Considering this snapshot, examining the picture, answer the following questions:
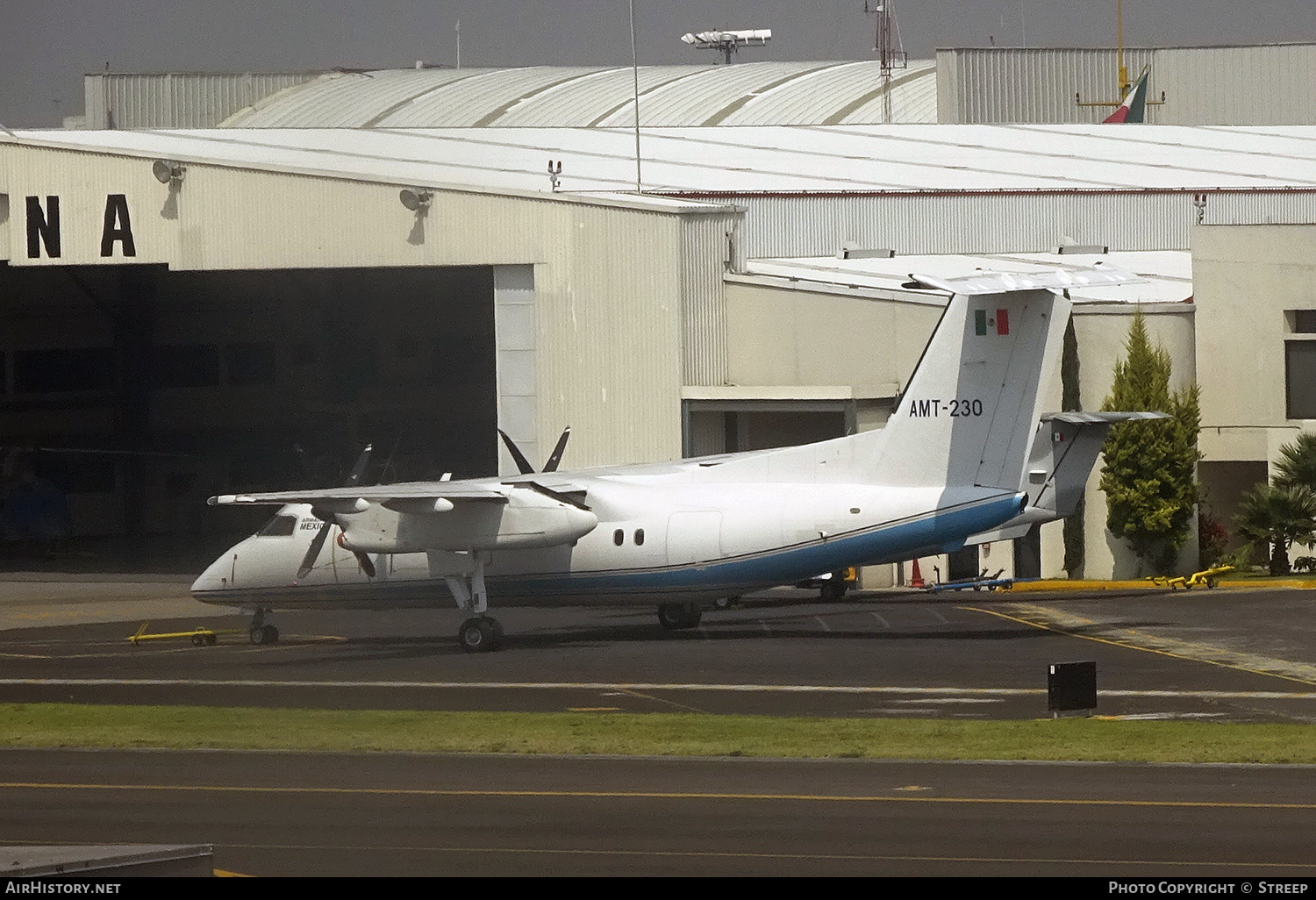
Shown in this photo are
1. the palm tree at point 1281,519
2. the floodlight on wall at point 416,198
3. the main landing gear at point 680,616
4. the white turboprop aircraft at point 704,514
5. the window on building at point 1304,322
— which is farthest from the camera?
the window on building at point 1304,322

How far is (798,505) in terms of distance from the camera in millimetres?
31562

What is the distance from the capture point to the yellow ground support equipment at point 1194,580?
42.2m

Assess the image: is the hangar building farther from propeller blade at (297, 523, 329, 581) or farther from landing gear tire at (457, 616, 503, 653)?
landing gear tire at (457, 616, 503, 653)

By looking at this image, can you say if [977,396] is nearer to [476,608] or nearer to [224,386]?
[476,608]

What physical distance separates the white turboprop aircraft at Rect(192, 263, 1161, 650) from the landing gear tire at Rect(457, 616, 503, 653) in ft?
0.08

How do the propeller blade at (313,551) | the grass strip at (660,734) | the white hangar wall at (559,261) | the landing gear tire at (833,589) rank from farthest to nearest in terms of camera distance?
the white hangar wall at (559,261), the landing gear tire at (833,589), the propeller blade at (313,551), the grass strip at (660,734)

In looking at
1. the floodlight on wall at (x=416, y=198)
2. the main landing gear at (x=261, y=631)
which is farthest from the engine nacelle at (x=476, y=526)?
the floodlight on wall at (x=416, y=198)

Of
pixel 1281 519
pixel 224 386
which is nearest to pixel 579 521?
pixel 1281 519

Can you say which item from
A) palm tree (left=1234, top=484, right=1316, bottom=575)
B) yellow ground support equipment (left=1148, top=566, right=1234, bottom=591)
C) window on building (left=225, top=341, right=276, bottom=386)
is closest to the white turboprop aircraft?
yellow ground support equipment (left=1148, top=566, right=1234, bottom=591)

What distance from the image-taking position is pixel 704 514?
106ft

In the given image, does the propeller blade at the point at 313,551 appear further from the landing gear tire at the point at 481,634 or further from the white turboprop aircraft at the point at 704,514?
the landing gear tire at the point at 481,634

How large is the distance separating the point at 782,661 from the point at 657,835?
46.1 feet

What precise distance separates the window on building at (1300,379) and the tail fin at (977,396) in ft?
58.7
